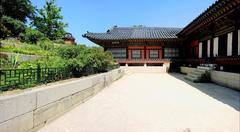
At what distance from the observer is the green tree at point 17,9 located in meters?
29.6

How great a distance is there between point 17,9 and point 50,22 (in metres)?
5.91

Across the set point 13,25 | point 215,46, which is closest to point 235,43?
point 215,46

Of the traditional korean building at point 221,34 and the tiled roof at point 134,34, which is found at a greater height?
the tiled roof at point 134,34

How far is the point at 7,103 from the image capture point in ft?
10.4

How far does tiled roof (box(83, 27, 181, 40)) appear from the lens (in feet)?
Result: 75.4

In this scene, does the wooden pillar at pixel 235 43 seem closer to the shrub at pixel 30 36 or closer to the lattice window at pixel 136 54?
the lattice window at pixel 136 54

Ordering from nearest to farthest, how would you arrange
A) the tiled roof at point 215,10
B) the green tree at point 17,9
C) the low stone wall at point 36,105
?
the low stone wall at point 36,105 → the tiled roof at point 215,10 → the green tree at point 17,9

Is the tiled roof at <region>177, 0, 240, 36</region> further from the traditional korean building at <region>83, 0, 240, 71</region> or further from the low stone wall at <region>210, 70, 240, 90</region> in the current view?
the low stone wall at <region>210, 70, 240, 90</region>

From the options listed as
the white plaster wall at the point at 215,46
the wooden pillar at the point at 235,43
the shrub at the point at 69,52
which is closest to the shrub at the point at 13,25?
the shrub at the point at 69,52

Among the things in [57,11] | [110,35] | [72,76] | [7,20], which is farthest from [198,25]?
[57,11]

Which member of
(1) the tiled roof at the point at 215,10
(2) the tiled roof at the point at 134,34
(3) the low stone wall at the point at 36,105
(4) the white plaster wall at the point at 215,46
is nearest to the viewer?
(3) the low stone wall at the point at 36,105

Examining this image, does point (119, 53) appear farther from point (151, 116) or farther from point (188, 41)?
point (151, 116)

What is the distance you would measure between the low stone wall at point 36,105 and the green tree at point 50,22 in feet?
105

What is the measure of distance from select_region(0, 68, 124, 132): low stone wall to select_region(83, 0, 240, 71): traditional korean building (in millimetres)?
7181
